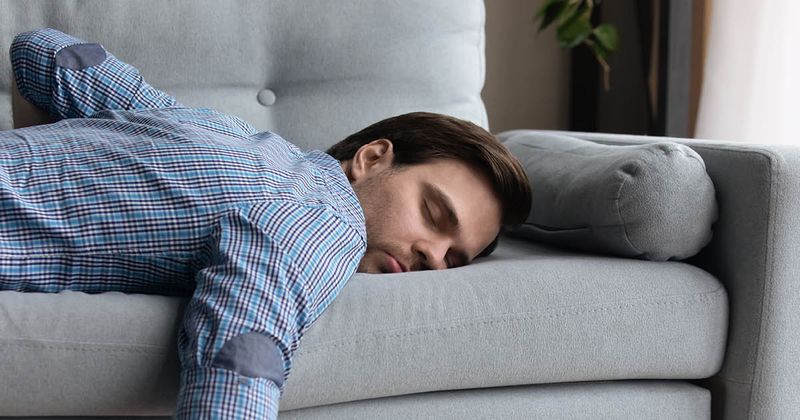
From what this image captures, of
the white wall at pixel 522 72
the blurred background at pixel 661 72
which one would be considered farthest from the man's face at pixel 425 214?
the white wall at pixel 522 72

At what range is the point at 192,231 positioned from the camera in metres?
1.02

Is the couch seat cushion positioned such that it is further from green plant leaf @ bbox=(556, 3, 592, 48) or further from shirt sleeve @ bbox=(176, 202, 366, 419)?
green plant leaf @ bbox=(556, 3, 592, 48)

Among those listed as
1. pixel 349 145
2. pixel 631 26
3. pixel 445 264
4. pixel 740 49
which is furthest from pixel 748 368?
pixel 631 26

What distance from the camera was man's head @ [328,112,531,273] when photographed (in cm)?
123

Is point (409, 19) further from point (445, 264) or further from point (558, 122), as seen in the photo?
point (558, 122)

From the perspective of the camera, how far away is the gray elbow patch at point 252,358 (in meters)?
0.82

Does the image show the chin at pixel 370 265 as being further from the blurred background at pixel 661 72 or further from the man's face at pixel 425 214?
the blurred background at pixel 661 72

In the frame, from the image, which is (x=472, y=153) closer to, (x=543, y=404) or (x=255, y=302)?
(x=543, y=404)

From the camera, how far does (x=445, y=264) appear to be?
1.30 meters

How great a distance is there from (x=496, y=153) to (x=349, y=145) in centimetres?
28

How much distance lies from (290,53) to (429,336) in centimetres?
79

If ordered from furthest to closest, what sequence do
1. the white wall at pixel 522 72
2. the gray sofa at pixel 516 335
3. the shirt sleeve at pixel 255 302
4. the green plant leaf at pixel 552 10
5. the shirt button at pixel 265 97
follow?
the white wall at pixel 522 72 → the green plant leaf at pixel 552 10 → the shirt button at pixel 265 97 → the gray sofa at pixel 516 335 → the shirt sleeve at pixel 255 302

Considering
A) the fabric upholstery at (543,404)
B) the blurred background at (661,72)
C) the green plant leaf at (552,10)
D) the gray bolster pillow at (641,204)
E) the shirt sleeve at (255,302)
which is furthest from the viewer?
the green plant leaf at (552,10)

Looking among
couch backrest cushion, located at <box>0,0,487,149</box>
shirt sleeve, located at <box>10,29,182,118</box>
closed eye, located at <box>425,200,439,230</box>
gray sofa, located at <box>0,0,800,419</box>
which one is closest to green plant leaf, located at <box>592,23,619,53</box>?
couch backrest cushion, located at <box>0,0,487,149</box>
